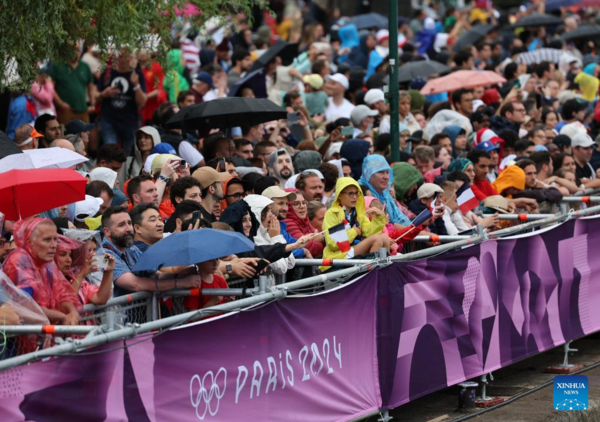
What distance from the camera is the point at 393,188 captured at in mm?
12539

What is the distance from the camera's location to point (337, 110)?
60.7 feet

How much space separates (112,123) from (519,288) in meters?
6.30

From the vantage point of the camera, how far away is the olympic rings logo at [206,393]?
760 centimetres

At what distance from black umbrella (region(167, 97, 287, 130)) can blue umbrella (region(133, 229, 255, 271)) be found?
5.28 m

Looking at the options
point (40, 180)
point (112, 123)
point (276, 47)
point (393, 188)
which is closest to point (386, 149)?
point (393, 188)

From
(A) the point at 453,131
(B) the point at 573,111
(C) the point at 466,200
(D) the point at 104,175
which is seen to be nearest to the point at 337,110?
(A) the point at 453,131

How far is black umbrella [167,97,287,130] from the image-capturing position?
13438 mm

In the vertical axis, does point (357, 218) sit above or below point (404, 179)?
below

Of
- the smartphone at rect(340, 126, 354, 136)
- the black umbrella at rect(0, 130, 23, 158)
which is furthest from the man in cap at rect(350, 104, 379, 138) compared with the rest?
the black umbrella at rect(0, 130, 23, 158)

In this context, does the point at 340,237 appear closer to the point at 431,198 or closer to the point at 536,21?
the point at 431,198

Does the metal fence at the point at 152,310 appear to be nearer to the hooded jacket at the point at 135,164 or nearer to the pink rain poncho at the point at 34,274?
the pink rain poncho at the point at 34,274

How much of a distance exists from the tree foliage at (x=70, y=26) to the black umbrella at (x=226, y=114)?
3.20 feet

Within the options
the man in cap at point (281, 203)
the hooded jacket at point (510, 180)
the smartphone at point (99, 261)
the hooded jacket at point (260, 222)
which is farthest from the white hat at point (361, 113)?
the smartphone at point (99, 261)

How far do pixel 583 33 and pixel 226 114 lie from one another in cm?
1624
